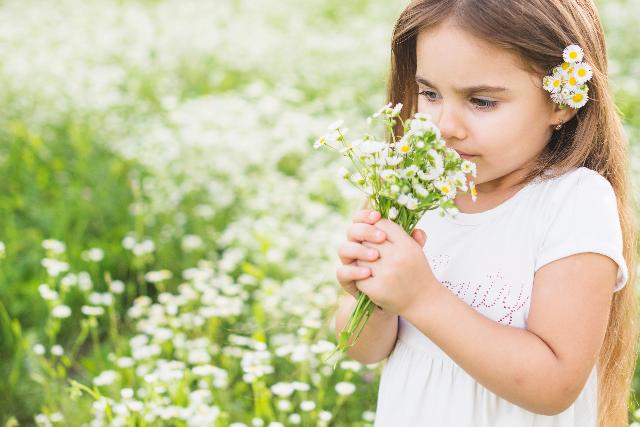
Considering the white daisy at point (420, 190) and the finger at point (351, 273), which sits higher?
the white daisy at point (420, 190)

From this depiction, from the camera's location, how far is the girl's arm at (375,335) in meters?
1.74

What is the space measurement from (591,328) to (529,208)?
0.90 ft

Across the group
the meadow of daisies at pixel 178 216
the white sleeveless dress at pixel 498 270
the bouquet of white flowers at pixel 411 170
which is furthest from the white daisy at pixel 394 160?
the meadow of daisies at pixel 178 216

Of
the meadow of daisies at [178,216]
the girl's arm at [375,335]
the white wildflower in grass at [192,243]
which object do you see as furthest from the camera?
the white wildflower in grass at [192,243]

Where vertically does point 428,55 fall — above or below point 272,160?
above

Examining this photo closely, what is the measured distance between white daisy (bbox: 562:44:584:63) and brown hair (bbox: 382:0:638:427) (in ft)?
0.05

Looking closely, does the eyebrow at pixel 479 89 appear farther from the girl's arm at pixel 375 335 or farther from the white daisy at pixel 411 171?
the girl's arm at pixel 375 335

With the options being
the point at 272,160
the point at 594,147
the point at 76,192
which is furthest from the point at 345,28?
the point at 594,147

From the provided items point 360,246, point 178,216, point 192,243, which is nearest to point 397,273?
point 360,246

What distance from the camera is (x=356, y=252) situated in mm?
1528

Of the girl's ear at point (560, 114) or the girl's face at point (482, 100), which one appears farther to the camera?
the girl's ear at point (560, 114)

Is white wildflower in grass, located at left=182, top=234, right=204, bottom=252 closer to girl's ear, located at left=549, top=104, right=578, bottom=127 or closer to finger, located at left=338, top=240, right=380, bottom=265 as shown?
finger, located at left=338, top=240, right=380, bottom=265

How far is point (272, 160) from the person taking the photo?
4156 millimetres

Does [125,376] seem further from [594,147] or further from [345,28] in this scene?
[345,28]
